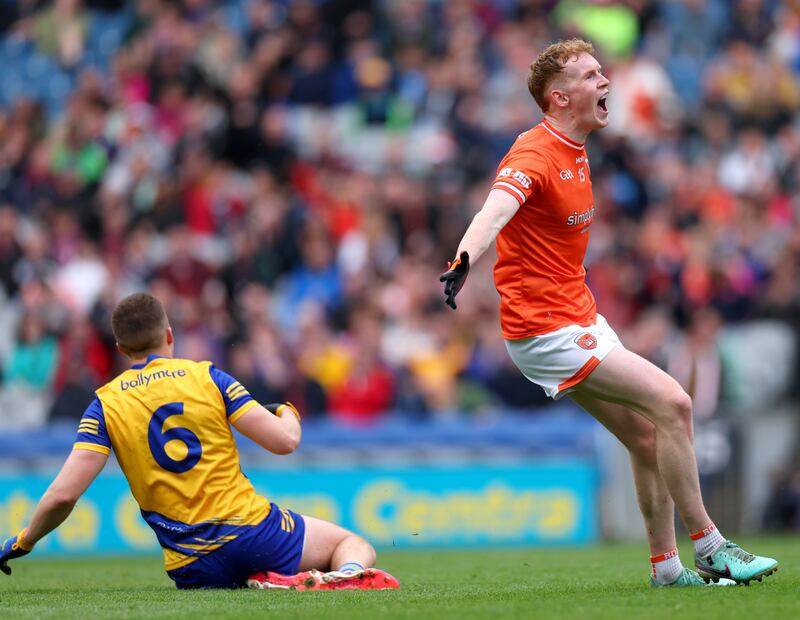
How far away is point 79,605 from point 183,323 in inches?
318

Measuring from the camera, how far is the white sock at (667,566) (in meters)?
6.89

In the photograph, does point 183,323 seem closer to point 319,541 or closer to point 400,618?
point 319,541

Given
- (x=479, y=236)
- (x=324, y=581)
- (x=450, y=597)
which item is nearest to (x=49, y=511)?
(x=324, y=581)

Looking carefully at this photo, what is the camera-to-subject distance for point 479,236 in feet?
20.6

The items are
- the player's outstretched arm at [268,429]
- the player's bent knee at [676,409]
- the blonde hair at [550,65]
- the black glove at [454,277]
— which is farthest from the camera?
the blonde hair at [550,65]

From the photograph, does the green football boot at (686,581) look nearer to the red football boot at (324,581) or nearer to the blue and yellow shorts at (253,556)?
the red football boot at (324,581)

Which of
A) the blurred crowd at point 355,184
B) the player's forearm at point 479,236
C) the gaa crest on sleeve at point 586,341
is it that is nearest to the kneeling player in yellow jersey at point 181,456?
the player's forearm at point 479,236

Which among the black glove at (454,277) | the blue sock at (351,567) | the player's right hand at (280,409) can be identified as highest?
the black glove at (454,277)

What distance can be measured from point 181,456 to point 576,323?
6.23 feet

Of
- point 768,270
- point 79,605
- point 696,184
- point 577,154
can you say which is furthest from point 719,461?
point 79,605

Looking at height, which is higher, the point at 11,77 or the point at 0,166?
the point at 11,77

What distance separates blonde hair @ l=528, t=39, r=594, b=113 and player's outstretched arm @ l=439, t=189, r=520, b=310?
0.78m

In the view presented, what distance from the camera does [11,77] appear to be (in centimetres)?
1867

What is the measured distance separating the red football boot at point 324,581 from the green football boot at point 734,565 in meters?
1.47
